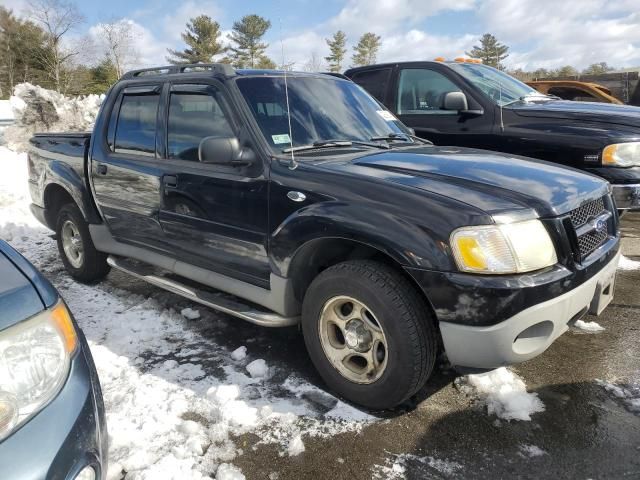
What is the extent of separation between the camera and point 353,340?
2.73 metres

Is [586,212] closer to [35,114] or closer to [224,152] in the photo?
[224,152]

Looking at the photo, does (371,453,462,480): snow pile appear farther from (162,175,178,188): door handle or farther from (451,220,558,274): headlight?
(162,175,178,188): door handle

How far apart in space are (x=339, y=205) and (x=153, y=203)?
5.87ft

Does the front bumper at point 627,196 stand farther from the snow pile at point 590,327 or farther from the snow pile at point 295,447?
the snow pile at point 295,447

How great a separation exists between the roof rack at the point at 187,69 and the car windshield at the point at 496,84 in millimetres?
3054

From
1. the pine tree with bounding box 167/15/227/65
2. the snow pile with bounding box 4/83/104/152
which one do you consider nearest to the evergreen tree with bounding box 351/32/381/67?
the pine tree with bounding box 167/15/227/65

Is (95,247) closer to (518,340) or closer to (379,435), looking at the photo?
(379,435)

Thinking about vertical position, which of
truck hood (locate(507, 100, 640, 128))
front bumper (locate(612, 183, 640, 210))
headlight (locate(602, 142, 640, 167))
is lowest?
front bumper (locate(612, 183, 640, 210))

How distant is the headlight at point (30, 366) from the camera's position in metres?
1.47

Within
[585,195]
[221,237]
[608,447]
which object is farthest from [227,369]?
[585,195]

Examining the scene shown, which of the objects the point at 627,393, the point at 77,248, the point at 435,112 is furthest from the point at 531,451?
the point at 77,248

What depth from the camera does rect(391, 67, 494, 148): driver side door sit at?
5289 millimetres

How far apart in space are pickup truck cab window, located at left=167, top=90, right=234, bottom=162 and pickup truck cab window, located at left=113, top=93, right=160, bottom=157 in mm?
235

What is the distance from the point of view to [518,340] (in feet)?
7.64
